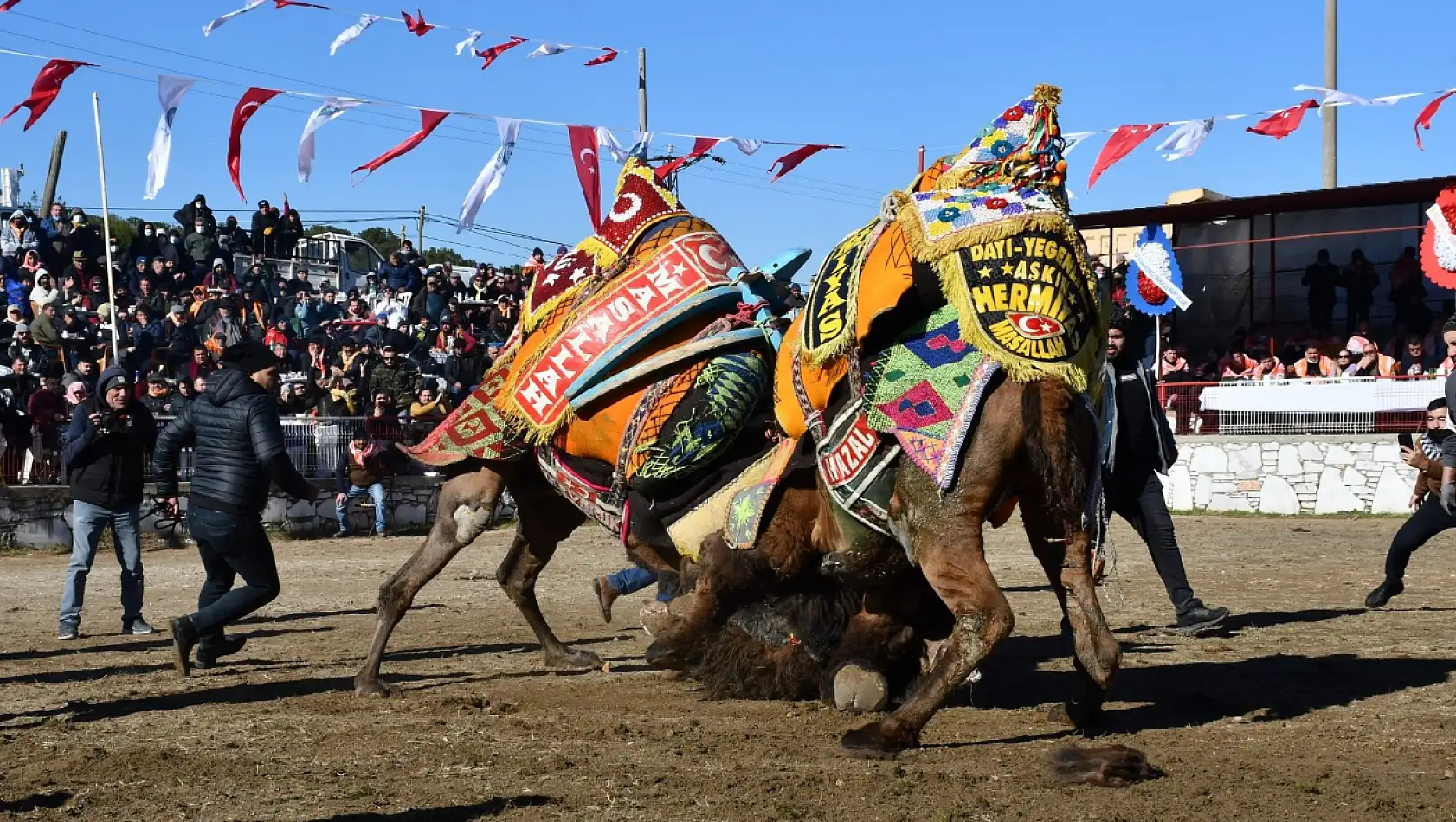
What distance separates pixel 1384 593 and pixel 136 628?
7999 millimetres

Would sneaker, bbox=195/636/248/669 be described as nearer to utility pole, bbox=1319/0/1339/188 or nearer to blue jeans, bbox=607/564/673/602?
blue jeans, bbox=607/564/673/602

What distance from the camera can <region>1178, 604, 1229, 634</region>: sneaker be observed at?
843cm

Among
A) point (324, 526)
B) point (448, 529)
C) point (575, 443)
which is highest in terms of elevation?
point (575, 443)

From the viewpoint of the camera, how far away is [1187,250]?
23766mm

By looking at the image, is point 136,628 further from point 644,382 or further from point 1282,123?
point 1282,123

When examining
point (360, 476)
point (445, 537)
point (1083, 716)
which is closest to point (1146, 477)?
point (1083, 716)

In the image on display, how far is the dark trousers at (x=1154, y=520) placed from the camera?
8.46m

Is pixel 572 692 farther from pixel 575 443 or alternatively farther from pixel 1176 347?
pixel 1176 347

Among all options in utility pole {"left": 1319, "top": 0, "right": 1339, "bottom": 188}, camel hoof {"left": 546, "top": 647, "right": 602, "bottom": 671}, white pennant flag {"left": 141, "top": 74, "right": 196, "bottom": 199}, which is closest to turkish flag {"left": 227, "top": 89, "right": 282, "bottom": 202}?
white pennant flag {"left": 141, "top": 74, "right": 196, "bottom": 199}

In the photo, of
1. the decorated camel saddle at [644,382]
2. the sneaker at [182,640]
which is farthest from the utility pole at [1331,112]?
the sneaker at [182,640]

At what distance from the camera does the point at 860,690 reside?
20.6 ft

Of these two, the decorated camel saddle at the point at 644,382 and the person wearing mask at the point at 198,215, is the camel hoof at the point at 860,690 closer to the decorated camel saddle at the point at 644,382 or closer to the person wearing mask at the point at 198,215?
the decorated camel saddle at the point at 644,382

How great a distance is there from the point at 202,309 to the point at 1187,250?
49.0 feet

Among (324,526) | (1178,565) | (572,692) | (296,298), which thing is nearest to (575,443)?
(572,692)
